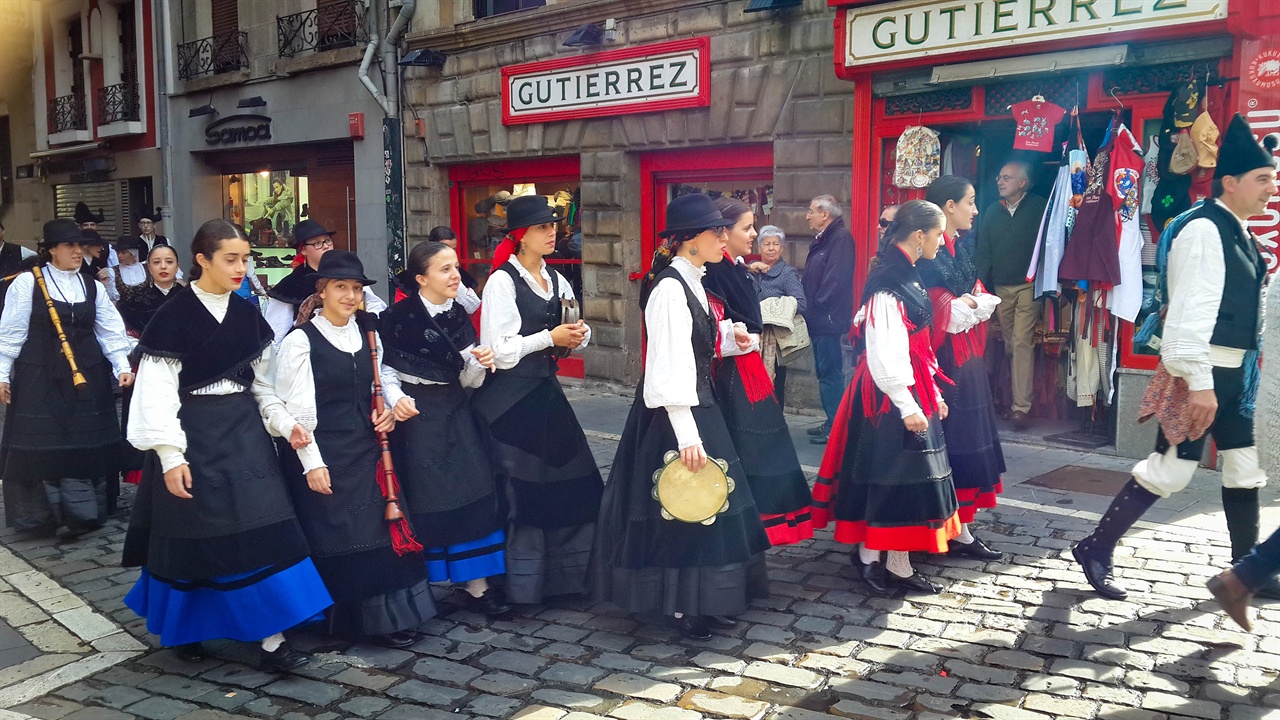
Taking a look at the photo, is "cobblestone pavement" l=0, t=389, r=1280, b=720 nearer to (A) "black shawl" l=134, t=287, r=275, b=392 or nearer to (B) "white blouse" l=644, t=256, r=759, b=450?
(B) "white blouse" l=644, t=256, r=759, b=450

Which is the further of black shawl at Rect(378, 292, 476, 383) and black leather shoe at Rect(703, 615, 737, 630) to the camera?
black shawl at Rect(378, 292, 476, 383)

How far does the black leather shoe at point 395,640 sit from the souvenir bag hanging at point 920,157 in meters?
6.12

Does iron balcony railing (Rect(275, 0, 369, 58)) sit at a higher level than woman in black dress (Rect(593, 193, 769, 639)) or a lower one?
higher

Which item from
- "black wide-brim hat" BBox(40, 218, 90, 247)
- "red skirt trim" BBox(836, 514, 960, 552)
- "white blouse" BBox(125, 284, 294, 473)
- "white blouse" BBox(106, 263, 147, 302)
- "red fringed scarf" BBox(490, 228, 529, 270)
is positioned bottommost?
"red skirt trim" BBox(836, 514, 960, 552)

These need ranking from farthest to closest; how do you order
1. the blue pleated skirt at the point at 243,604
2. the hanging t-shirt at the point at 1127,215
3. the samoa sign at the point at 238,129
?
1. the samoa sign at the point at 238,129
2. the hanging t-shirt at the point at 1127,215
3. the blue pleated skirt at the point at 243,604

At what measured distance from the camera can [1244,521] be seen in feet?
15.6

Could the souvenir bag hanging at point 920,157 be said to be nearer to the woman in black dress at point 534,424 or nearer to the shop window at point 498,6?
the woman in black dress at point 534,424

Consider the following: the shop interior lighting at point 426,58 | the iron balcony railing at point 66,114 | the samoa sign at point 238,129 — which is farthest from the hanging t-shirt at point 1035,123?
the iron balcony railing at point 66,114

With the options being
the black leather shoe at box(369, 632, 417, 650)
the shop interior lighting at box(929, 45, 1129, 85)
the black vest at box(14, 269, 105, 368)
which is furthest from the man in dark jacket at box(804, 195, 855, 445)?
the black vest at box(14, 269, 105, 368)

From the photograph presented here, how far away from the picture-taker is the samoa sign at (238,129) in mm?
17031

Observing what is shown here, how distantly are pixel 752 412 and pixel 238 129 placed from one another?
1512cm

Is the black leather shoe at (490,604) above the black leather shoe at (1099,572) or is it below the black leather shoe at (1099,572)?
below

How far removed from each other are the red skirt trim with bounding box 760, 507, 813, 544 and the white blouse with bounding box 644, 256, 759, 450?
2.42ft

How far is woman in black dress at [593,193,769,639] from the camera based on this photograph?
4.36 meters
